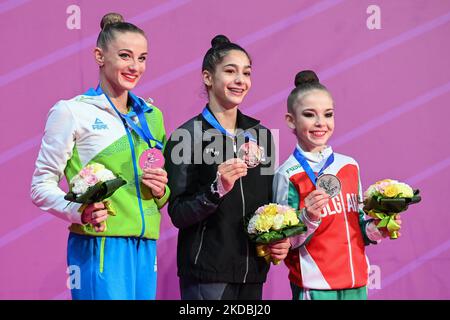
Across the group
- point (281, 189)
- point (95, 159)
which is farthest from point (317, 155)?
point (95, 159)

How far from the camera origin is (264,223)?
3209 mm

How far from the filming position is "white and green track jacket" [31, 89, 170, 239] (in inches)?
123

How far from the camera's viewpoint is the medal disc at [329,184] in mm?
3389

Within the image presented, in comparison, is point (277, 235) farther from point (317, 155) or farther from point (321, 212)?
point (317, 155)

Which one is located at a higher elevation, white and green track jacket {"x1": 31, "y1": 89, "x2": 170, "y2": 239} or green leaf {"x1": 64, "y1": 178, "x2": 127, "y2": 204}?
white and green track jacket {"x1": 31, "y1": 89, "x2": 170, "y2": 239}

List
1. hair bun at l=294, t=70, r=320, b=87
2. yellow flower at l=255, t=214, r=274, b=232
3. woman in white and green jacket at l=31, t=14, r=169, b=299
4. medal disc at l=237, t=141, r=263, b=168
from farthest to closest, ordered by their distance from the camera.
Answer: hair bun at l=294, t=70, r=320, b=87
medal disc at l=237, t=141, r=263, b=168
yellow flower at l=255, t=214, r=274, b=232
woman in white and green jacket at l=31, t=14, r=169, b=299

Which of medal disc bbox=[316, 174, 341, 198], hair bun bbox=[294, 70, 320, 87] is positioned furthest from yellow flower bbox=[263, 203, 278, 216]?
hair bun bbox=[294, 70, 320, 87]

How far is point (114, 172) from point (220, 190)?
1.42 ft

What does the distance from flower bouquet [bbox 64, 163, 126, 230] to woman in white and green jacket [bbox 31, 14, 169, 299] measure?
42 mm

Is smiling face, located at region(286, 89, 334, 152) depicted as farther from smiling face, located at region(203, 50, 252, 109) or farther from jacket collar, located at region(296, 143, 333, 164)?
smiling face, located at region(203, 50, 252, 109)

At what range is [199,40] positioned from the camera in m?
4.40

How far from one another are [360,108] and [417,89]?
1.20 ft

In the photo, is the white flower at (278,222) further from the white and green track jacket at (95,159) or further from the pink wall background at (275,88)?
the pink wall background at (275,88)

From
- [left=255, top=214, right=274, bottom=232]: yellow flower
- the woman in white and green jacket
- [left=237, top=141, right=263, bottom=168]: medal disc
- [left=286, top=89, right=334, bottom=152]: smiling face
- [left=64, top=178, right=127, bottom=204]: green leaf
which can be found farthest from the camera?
[left=286, top=89, right=334, bottom=152]: smiling face
